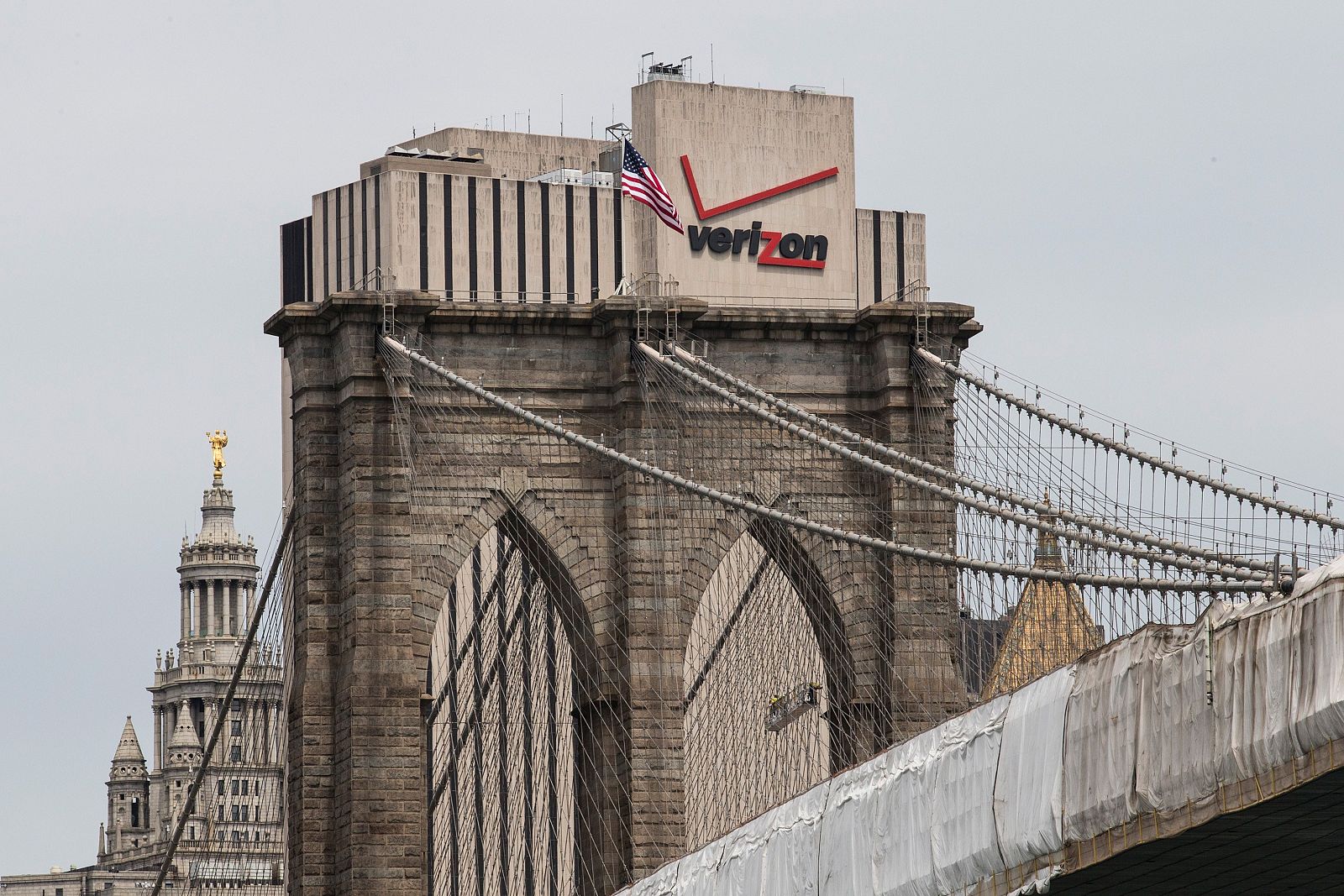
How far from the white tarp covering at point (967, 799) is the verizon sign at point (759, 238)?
5222 cm

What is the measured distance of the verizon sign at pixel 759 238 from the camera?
8444 centimetres

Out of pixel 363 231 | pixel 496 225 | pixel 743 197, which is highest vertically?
pixel 496 225

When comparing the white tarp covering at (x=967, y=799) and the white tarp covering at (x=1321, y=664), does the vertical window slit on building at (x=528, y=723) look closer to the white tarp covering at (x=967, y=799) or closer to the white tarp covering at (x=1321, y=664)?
the white tarp covering at (x=967, y=799)

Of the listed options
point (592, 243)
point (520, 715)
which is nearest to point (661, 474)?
point (520, 715)

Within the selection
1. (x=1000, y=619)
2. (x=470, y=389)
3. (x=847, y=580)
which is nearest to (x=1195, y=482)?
(x=1000, y=619)

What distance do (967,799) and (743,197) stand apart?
55.8m

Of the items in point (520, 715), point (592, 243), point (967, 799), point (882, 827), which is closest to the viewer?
point (967, 799)

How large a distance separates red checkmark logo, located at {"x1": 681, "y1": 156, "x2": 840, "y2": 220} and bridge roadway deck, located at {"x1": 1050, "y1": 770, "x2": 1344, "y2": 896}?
52.8 metres

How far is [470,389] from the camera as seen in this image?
193 feet

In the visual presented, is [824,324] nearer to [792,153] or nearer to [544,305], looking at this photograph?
[544,305]

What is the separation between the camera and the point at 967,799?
31.4 m

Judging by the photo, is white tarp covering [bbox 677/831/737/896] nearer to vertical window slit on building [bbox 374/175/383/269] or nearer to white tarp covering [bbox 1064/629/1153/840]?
white tarp covering [bbox 1064/629/1153/840]

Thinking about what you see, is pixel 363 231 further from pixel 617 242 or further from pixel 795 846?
pixel 795 846

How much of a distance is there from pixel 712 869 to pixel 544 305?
24.0 m
